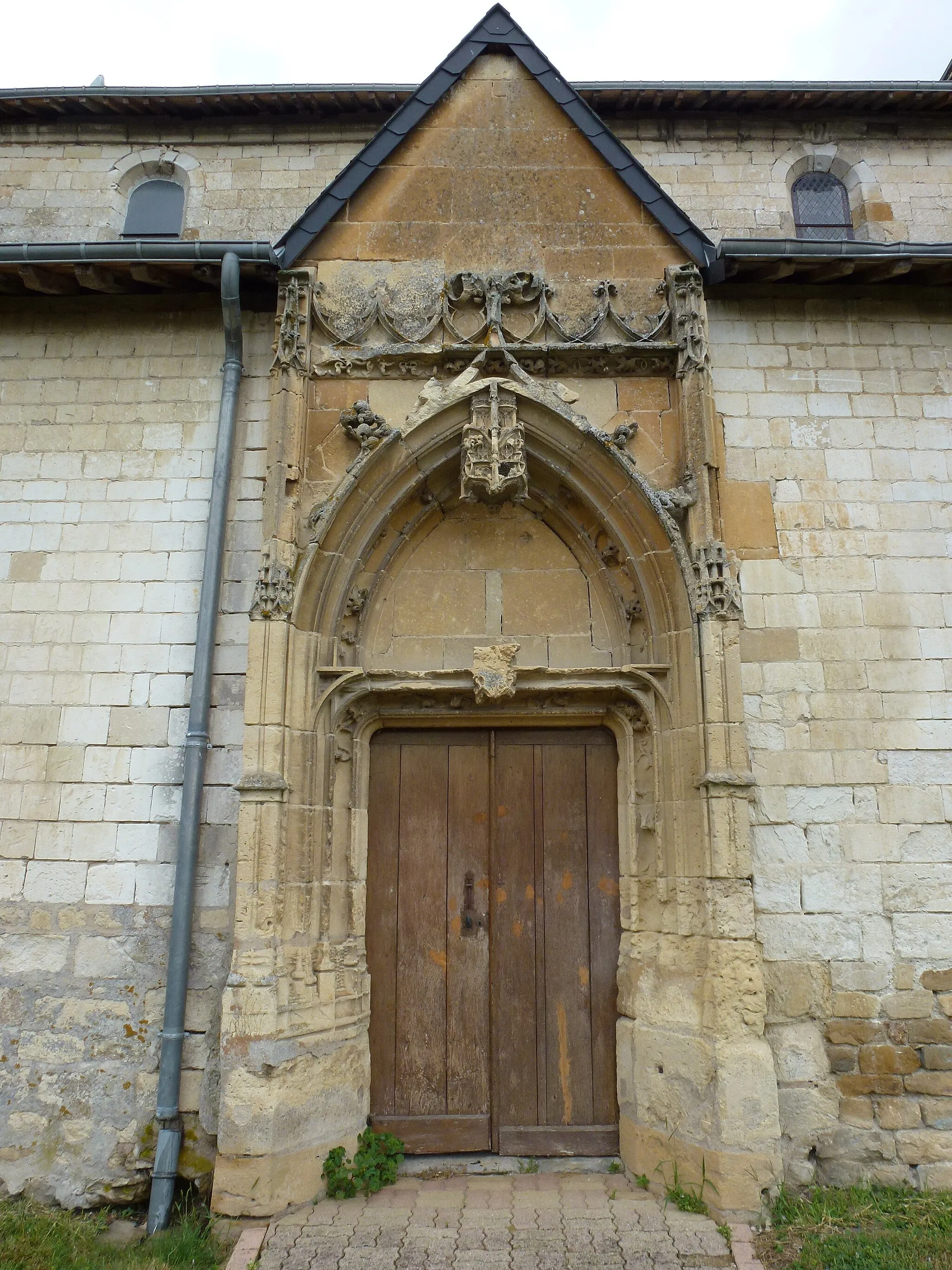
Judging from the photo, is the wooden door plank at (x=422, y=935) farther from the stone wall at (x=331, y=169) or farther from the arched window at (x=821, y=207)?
the arched window at (x=821, y=207)

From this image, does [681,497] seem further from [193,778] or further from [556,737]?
[193,778]

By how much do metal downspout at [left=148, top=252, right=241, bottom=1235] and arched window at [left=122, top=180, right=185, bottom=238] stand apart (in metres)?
2.03

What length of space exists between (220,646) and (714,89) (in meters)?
5.60

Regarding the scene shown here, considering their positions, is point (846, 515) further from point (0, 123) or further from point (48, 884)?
point (0, 123)

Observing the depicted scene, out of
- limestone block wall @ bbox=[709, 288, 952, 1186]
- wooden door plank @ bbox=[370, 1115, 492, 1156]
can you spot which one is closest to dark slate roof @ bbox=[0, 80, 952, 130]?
limestone block wall @ bbox=[709, 288, 952, 1186]

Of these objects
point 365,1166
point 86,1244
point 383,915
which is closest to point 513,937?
point 383,915

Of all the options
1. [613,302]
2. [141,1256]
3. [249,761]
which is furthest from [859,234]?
[141,1256]

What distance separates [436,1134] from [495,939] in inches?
43.4

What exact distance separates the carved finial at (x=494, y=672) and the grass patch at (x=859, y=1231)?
2897 mm

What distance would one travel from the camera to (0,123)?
692cm

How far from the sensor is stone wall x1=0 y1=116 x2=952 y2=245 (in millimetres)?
6617

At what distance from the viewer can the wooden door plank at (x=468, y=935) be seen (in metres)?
4.91

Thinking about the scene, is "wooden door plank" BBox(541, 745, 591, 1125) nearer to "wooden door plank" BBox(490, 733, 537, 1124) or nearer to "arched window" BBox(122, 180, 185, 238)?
"wooden door plank" BBox(490, 733, 537, 1124)

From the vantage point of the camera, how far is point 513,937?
5.05 metres
